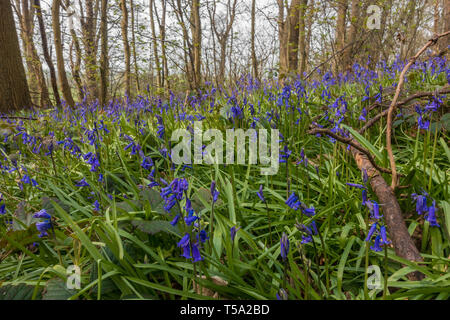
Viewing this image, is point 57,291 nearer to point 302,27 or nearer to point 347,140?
point 347,140

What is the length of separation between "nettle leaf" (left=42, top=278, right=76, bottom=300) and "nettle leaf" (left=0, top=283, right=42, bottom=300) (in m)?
0.10

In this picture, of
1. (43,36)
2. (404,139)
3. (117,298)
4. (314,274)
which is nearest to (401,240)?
(314,274)

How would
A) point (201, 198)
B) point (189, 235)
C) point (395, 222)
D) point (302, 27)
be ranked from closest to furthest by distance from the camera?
point (189, 235) < point (395, 222) < point (201, 198) < point (302, 27)

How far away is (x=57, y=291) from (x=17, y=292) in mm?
189

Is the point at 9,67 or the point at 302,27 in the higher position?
the point at 302,27

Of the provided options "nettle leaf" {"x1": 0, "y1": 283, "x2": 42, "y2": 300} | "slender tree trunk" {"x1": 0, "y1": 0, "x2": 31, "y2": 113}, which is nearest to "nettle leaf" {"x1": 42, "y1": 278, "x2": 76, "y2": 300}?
"nettle leaf" {"x1": 0, "y1": 283, "x2": 42, "y2": 300}

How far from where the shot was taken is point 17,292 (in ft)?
3.66

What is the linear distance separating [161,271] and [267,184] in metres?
0.85

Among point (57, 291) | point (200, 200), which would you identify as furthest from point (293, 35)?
point (57, 291)

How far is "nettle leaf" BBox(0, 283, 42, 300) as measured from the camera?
1098mm

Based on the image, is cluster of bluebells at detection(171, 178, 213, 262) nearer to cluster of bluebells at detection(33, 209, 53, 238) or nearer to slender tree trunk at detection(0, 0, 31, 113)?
cluster of bluebells at detection(33, 209, 53, 238)

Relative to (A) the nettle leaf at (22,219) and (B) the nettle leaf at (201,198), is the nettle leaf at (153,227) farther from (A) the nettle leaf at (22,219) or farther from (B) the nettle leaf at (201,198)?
(A) the nettle leaf at (22,219)

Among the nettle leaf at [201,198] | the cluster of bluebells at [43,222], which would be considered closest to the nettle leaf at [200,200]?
the nettle leaf at [201,198]

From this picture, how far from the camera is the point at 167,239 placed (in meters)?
1.38
